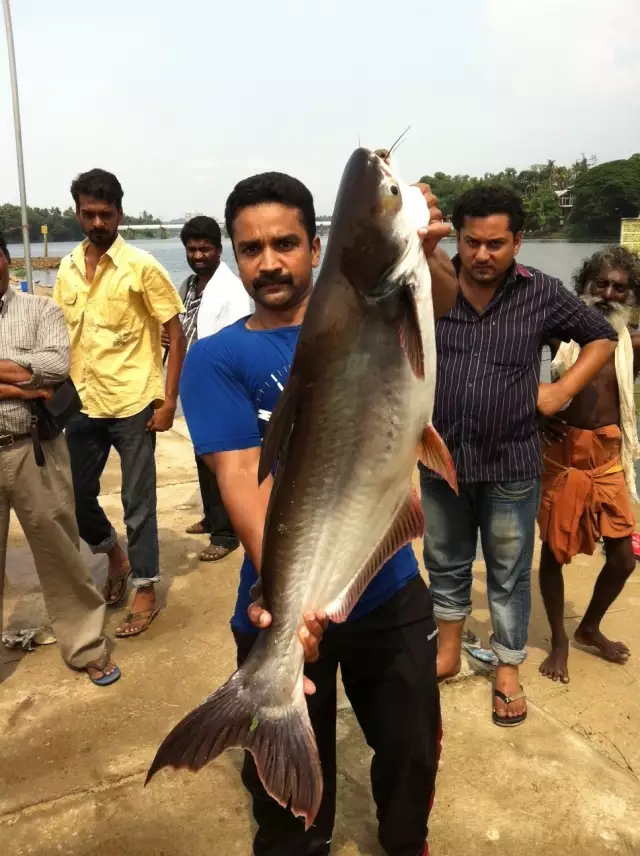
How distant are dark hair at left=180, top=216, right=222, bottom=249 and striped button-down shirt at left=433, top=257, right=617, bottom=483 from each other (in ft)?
8.65

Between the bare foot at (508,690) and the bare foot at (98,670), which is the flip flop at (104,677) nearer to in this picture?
the bare foot at (98,670)

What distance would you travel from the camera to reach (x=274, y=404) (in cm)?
203

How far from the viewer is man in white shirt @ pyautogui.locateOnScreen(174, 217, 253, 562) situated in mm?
4906

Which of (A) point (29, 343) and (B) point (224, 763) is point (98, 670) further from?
(A) point (29, 343)

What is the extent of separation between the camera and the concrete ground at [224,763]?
2537 mm

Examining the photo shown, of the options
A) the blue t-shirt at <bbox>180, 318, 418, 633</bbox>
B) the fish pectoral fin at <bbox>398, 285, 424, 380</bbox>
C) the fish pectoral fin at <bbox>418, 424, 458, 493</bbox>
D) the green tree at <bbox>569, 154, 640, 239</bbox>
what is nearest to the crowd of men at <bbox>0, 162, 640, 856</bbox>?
the blue t-shirt at <bbox>180, 318, 418, 633</bbox>

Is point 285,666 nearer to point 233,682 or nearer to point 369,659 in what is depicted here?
point 233,682

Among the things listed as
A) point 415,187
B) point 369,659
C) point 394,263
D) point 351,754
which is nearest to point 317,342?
point 394,263

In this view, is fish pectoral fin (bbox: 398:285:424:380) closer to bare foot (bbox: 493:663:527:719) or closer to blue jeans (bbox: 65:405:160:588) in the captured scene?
bare foot (bbox: 493:663:527:719)

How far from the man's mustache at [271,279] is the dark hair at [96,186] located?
2607mm

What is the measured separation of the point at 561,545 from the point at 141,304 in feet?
9.31

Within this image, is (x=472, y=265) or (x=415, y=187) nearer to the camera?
(x=415, y=187)

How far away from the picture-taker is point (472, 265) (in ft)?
10.6

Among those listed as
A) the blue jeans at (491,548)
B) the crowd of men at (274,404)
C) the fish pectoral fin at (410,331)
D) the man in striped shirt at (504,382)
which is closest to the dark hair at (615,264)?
the crowd of men at (274,404)
